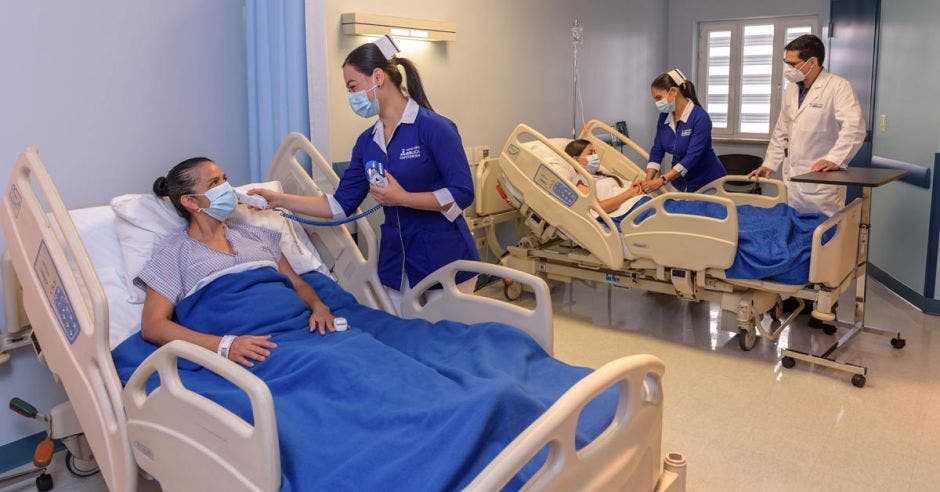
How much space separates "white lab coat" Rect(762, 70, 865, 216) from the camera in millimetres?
3814

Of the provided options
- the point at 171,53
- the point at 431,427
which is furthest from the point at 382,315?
the point at 171,53

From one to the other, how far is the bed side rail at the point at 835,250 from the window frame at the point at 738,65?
12.3 feet

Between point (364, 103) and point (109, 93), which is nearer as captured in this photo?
point (364, 103)

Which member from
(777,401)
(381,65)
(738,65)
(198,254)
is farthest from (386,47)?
(738,65)

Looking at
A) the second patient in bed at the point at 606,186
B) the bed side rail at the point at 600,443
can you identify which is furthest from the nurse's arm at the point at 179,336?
the second patient in bed at the point at 606,186

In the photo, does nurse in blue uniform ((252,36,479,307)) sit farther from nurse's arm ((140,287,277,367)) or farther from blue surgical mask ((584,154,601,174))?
blue surgical mask ((584,154,601,174))

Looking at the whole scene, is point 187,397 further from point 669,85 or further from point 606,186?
point 669,85

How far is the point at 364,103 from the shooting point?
2510 mm

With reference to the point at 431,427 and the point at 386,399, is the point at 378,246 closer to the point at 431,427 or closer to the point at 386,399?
the point at 386,399

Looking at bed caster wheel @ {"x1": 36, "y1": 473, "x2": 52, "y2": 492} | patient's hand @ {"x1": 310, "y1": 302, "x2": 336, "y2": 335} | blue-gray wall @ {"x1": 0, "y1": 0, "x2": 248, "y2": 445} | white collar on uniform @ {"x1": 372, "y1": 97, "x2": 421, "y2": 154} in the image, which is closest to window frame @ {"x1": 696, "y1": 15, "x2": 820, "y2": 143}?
blue-gray wall @ {"x1": 0, "y1": 0, "x2": 248, "y2": 445}

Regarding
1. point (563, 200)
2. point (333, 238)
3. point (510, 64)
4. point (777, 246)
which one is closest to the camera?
point (333, 238)

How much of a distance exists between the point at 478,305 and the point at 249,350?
735 millimetres

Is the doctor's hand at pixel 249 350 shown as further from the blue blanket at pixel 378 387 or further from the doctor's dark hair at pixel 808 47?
the doctor's dark hair at pixel 808 47

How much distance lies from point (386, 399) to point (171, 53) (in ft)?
6.29
